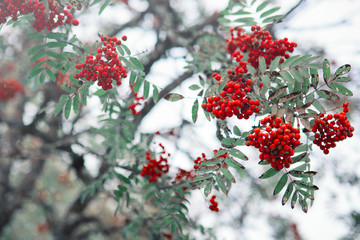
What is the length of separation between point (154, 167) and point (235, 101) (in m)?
1.39

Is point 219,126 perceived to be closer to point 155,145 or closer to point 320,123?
point 320,123

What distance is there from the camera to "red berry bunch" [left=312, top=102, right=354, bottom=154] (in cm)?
189

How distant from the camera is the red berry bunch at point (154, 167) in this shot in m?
3.06

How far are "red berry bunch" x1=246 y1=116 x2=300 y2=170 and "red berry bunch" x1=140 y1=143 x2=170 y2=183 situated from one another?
1.36 m

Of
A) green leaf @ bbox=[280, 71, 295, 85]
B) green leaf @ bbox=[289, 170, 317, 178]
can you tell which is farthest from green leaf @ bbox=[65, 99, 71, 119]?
green leaf @ bbox=[289, 170, 317, 178]

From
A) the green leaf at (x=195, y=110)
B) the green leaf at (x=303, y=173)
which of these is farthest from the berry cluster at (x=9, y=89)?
the green leaf at (x=303, y=173)

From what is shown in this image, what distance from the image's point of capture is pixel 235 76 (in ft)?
7.07

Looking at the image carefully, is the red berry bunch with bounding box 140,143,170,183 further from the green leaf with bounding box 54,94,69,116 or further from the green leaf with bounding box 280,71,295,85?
the green leaf with bounding box 280,71,295,85

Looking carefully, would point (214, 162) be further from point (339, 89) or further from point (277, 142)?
point (339, 89)

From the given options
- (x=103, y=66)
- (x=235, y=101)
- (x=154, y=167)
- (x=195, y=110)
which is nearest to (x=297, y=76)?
(x=235, y=101)

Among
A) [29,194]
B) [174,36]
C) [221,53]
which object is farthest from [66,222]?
[221,53]

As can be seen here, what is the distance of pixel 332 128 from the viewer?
1.92 m

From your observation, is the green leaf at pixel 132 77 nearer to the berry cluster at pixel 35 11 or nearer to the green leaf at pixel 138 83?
the green leaf at pixel 138 83

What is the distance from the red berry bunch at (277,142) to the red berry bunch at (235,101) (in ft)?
0.53
